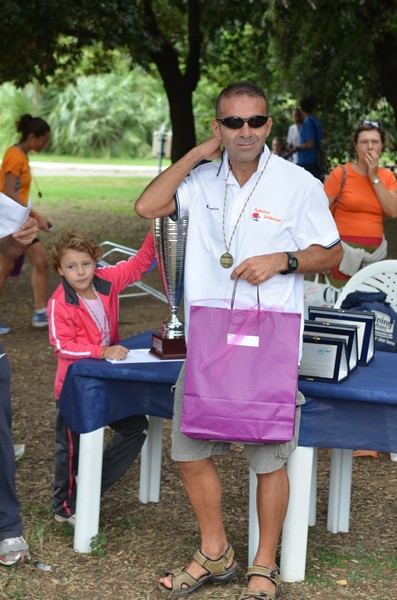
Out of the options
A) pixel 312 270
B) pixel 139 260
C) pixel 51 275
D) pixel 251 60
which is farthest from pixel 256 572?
pixel 251 60

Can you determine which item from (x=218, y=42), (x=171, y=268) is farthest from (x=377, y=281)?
(x=218, y=42)

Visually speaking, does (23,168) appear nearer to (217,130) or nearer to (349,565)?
(217,130)

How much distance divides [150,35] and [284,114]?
7846 mm

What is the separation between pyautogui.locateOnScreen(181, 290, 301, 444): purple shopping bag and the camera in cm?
376

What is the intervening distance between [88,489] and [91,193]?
62.1 ft

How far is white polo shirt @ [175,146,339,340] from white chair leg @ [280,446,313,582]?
619 mm

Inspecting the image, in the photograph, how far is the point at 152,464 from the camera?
17.0ft

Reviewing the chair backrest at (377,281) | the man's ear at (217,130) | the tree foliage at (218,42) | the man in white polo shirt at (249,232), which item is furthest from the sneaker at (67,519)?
the tree foliage at (218,42)

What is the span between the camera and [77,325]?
4629mm

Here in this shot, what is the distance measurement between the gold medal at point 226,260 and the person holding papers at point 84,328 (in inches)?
31.6

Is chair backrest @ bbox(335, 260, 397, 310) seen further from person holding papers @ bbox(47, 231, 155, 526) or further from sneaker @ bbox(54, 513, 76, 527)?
sneaker @ bbox(54, 513, 76, 527)

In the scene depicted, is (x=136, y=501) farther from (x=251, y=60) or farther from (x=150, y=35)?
(x=251, y=60)

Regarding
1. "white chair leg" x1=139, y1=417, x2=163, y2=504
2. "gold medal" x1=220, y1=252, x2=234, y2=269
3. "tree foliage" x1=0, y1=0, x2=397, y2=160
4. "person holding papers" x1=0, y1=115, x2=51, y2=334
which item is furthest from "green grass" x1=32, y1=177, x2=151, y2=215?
"gold medal" x1=220, y1=252, x2=234, y2=269

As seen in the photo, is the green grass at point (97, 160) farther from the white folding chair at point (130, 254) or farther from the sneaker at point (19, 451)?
the sneaker at point (19, 451)
